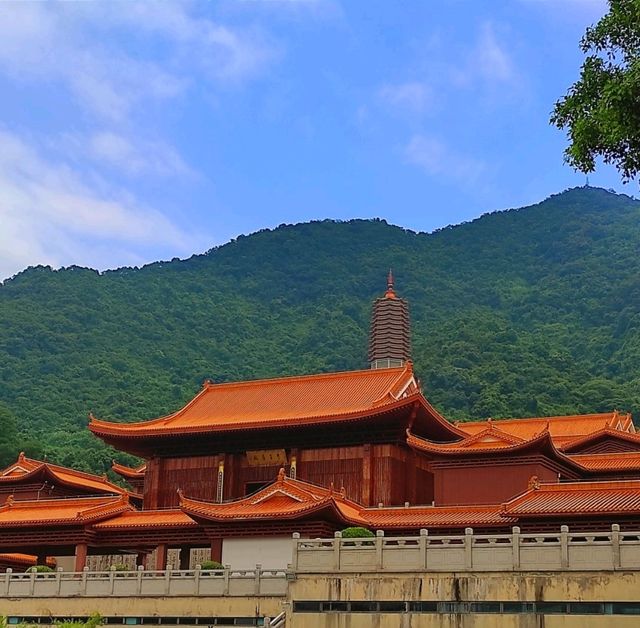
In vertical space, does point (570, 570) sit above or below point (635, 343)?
below

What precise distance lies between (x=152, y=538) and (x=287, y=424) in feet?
21.9

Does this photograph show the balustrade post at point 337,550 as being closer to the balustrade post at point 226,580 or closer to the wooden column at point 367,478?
the balustrade post at point 226,580

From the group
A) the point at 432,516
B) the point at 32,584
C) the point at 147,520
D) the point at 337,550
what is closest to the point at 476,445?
the point at 432,516

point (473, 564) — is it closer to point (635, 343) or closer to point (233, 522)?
point (233, 522)

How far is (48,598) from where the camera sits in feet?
117

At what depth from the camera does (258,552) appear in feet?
113

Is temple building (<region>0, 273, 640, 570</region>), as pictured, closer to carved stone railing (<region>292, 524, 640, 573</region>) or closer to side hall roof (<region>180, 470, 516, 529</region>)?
side hall roof (<region>180, 470, 516, 529</region>)

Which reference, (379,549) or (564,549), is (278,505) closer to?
(379,549)

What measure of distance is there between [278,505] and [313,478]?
558cm

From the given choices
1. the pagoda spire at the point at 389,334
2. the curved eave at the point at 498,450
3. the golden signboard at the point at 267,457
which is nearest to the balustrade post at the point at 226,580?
the curved eave at the point at 498,450

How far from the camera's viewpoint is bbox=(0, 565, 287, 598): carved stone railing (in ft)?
102

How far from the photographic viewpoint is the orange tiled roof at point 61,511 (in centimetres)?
3984

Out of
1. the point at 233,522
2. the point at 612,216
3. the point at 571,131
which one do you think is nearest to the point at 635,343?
the point at 612,216

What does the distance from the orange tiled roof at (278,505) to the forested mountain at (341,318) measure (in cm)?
5288
